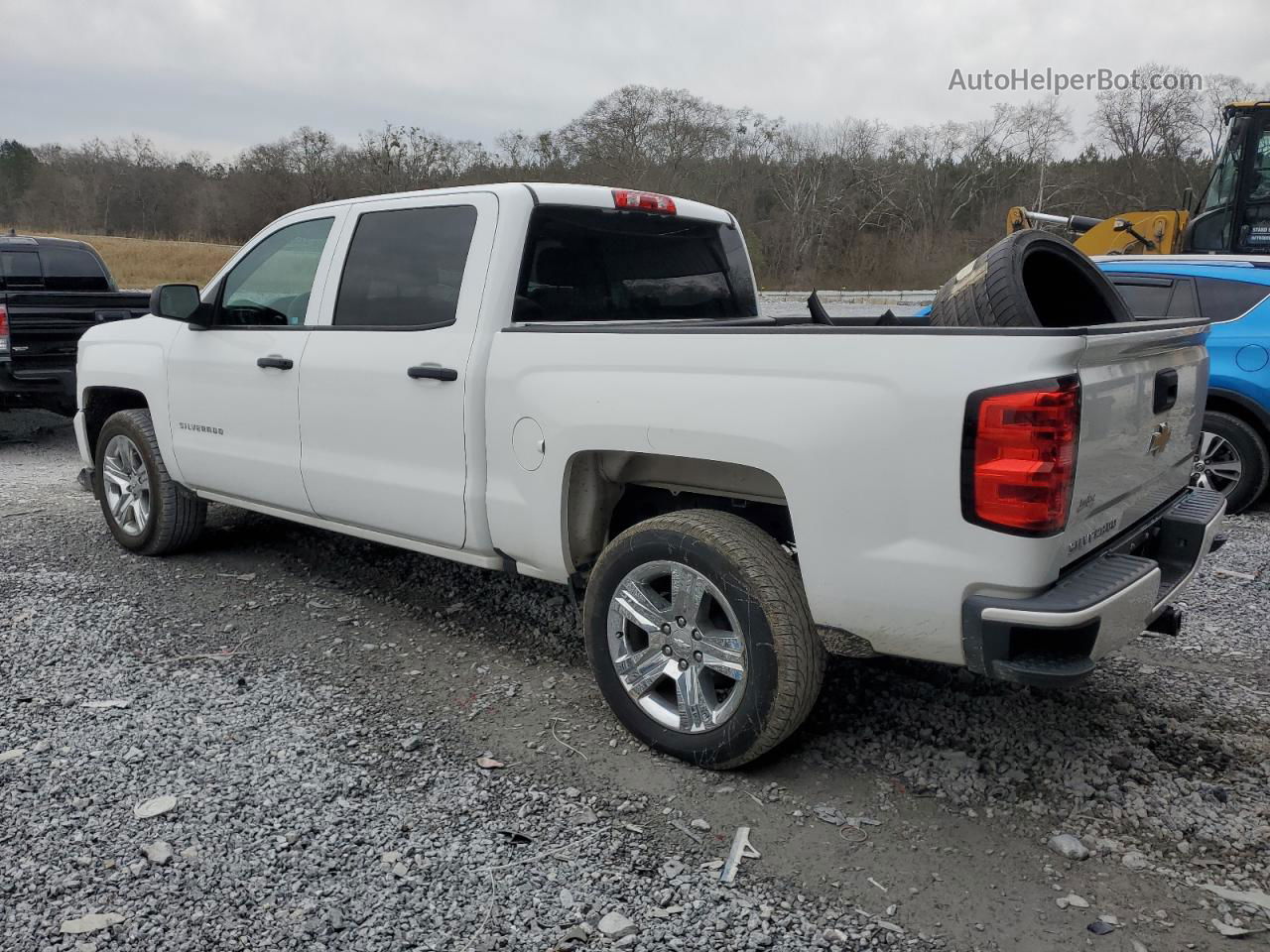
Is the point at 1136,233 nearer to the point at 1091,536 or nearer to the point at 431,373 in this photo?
the point at 1091,536

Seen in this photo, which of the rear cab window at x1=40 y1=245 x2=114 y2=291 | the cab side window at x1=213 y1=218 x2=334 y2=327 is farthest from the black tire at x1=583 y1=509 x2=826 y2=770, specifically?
the rear cab window at x1=40 y1=245 x2=114 y2=291

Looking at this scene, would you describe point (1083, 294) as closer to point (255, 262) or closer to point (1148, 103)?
point (255, 262)

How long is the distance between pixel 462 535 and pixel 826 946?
2080 mm

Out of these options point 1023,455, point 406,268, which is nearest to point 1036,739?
point 1023,455

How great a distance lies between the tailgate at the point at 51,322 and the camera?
28.9ft

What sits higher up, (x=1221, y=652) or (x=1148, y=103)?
(x=1148, y=103)

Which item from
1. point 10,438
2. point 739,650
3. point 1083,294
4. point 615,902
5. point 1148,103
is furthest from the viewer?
point 1148,103

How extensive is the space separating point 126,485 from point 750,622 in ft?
14.3

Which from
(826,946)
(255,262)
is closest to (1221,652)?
(826,946)

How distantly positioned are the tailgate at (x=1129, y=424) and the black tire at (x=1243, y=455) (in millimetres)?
3735

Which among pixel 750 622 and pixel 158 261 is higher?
pixel 158 261

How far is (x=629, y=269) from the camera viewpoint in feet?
14.0

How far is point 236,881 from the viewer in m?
2.65

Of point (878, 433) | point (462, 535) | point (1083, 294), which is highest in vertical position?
point (1083, 294)
